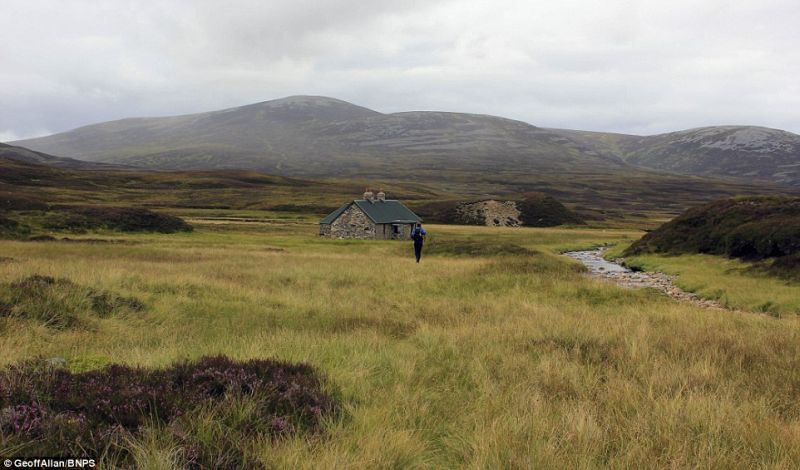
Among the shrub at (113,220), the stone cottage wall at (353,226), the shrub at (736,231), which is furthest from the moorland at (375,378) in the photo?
the stone cottage wall at (353,226)

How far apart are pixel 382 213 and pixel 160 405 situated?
185 ft

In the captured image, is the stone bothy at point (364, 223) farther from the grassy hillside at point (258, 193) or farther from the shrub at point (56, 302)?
the shrub at point (56, 302)

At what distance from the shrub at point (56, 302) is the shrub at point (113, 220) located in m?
36.9

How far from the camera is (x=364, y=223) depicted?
5984 centimetres

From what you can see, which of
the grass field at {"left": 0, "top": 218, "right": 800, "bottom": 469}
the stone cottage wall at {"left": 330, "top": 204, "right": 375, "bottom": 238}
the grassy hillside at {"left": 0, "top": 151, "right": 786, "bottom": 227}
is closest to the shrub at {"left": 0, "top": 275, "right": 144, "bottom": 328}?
the grass field at {"left": 0, "top": 218, "right": 800, "bottom": 469}

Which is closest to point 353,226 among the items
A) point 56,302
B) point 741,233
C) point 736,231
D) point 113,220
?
point 113,220

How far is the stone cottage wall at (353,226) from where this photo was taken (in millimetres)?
59625

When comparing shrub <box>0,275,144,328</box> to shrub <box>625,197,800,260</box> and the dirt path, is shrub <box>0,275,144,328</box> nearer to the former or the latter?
the dirt path

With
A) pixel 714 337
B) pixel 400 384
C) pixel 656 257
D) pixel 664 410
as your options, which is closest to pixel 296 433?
pixel 400 384

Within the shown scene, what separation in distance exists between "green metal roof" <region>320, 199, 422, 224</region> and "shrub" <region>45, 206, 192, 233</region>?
674 inches

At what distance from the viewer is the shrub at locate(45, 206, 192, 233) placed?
44.3 meters

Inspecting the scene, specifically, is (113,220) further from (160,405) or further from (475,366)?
(160,405)

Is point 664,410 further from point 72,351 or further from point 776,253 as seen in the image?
point 776,253

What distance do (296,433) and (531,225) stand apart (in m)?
88.1
